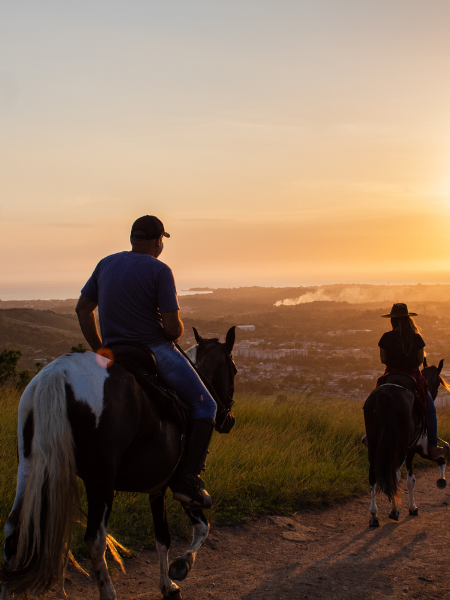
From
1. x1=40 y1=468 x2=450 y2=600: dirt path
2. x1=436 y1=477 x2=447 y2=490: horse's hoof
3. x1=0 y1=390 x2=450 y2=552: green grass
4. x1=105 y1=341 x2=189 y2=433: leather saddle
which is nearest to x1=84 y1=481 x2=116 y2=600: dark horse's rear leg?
x1=105 y1=341 x2=189 y2=433: leather saddle

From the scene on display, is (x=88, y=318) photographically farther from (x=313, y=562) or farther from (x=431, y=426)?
(x=431, y=426)

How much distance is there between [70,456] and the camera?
2895mm

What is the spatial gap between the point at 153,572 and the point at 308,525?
240cm

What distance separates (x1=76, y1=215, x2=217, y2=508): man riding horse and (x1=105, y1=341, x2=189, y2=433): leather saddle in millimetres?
134

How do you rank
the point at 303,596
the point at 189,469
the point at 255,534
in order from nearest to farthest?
the point at 189,469 → the point at 303,596 → the point at 255,534

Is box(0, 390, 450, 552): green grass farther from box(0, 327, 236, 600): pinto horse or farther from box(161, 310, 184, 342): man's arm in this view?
box(161, 310, 184, 342): man's arm

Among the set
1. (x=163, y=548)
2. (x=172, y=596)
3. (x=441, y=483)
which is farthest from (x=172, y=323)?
(x=441, y=483)

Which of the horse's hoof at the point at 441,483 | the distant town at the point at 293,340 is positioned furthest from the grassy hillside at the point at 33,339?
the horse's hoof at the point at 441,483

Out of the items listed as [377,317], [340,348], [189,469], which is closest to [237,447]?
[189,469]

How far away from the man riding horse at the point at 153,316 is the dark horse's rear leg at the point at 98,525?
32.0 inches

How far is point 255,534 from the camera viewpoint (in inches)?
230

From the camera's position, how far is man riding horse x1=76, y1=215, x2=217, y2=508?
368 cm

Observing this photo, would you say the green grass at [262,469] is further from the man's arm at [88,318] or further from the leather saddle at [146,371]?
the leather saddle at [146,371]

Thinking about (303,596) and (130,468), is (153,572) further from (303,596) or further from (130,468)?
(130,468)
